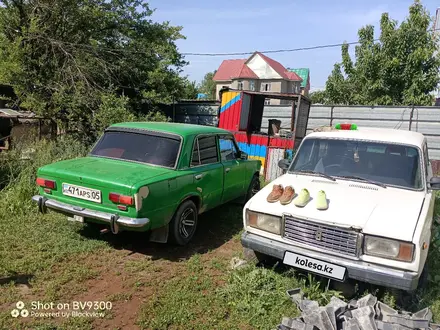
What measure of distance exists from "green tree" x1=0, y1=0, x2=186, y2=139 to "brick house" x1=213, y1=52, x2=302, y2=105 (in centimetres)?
3660

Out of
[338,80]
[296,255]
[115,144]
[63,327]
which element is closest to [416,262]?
[296,255]

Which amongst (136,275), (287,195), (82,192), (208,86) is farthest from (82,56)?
(208,86)

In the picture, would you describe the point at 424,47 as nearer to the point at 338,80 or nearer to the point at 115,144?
the point at 338,80

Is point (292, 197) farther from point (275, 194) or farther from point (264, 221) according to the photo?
point (264, 221)

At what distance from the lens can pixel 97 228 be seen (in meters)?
5.04

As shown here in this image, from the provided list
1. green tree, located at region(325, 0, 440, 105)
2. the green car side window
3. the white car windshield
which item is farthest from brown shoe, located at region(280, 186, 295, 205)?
green tree, located at region(325, 0, 440, 105)

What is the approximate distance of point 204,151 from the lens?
16.8 ft

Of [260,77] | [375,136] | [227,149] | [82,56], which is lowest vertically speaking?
[227,149]

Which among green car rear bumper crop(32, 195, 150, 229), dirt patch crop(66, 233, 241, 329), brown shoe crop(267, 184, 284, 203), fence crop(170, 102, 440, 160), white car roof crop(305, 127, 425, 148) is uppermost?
fence crop(170, 102, 440, 160)

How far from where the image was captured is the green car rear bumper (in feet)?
12.4

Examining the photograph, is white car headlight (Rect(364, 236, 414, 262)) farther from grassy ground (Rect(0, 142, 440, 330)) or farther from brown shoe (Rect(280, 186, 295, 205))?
brown shoe (Rect(280, 186, 295, 205))

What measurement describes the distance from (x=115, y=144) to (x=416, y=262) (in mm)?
4061

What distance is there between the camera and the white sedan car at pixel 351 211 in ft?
9.64

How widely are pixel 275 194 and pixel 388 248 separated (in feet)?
4.12
